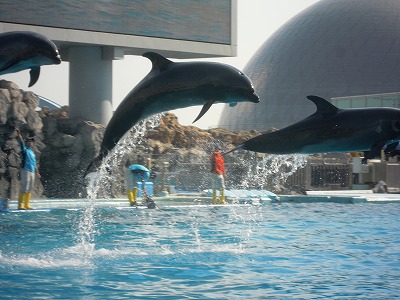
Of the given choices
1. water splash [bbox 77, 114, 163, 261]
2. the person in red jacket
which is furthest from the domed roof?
the person in red jacket

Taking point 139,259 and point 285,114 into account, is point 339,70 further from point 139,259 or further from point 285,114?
point 139,259

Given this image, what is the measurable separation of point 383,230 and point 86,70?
13695 millimetres

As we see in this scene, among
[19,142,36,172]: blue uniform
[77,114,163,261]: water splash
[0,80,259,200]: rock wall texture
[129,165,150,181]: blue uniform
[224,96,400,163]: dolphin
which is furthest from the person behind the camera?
[0,80,259,200]: rock wall texture

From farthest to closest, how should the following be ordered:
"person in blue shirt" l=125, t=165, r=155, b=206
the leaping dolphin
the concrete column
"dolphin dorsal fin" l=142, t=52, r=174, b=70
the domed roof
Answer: the domed roof → the concrete column → "person in blue shirt" l=125, t=165, r=155, b=206 → "dolphin dorsal fin" l=142, t=52, r=174, b=70 → the leaping dolphin

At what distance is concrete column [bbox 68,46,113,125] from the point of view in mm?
26125

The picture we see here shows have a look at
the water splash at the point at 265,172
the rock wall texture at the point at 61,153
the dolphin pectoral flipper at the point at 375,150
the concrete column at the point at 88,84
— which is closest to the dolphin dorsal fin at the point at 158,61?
the dolphin pectoral flipper at the point at 375,150

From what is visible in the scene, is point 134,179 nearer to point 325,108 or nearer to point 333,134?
point 325,108

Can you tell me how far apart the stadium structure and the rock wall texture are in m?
1.35

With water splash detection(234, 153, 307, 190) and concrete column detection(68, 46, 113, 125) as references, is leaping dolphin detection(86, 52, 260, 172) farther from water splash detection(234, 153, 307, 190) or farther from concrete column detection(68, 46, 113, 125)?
concrete column detection(68, 46, 113, 125)

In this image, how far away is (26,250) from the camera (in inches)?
460

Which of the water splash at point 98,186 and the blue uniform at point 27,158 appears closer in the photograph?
the water splash at point 98,186

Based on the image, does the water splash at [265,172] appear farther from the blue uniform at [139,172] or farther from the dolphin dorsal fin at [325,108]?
the dolphin dorsal fin at [325,108]

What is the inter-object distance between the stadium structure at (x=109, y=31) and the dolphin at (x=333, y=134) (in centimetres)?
1641

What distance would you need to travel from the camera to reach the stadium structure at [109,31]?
24.5m
